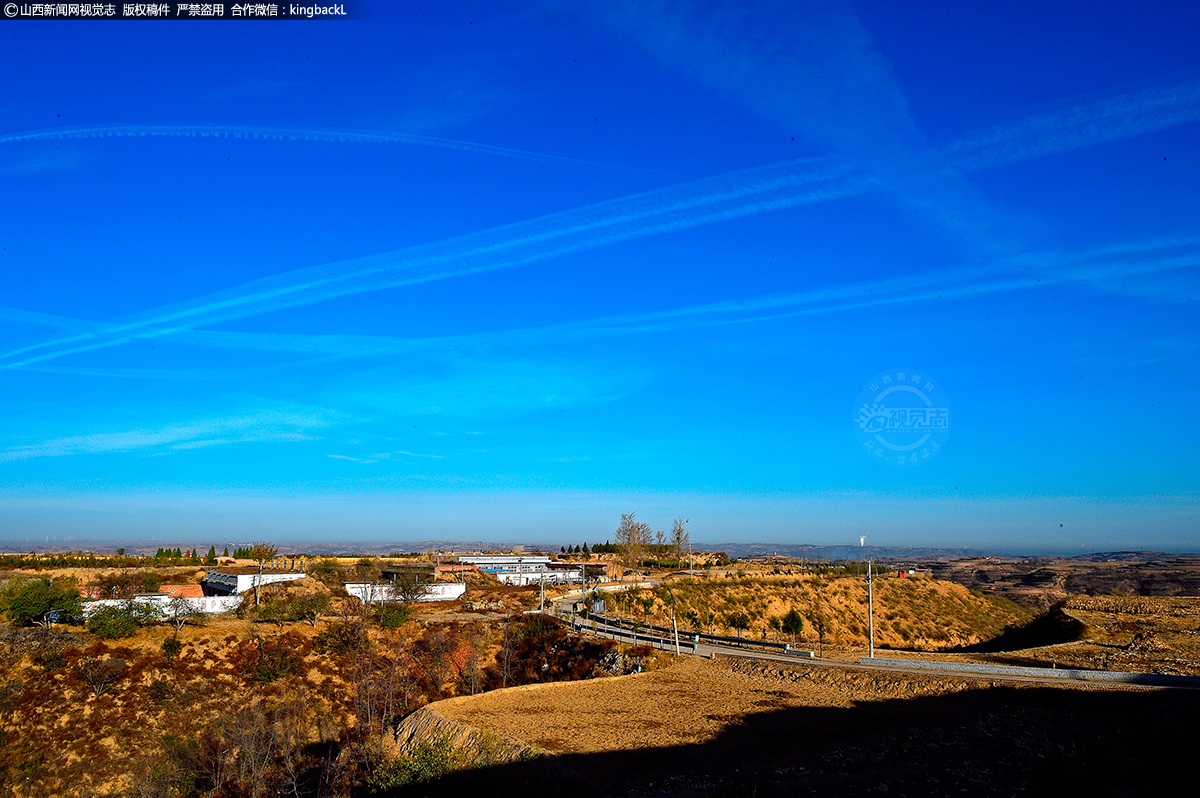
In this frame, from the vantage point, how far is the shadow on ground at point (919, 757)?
61.5ft

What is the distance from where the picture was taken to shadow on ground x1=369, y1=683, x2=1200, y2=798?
18734mm

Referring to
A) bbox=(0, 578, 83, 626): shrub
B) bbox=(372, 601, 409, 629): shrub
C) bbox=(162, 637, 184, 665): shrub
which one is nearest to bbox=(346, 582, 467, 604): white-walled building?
bbox=(372, 601, 409, 629): shrub

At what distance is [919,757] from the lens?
21375 mm

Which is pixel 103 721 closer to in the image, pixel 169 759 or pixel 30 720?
pixel 30 720

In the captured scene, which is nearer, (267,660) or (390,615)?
(267,660)

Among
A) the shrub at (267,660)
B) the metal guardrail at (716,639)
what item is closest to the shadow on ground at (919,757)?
the metal guardrail at (716,639)

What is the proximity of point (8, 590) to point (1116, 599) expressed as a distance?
88.1 m

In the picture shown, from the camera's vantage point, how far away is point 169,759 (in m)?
31.6

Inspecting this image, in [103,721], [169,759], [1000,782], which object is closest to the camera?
[1000,782]

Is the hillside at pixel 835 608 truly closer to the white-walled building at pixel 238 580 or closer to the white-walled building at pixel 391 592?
the white-walled building at pixel 391 592

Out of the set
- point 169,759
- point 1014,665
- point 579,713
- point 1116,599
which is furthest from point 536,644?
point 1116,599

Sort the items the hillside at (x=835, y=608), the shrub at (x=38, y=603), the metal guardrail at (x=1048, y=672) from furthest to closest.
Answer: the hillside at (x=835, y=608), the shrub at (x=38, y=603), the metal guardrail at (x=1048, y=672)

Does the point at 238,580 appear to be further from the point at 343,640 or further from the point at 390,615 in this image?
the point at 343,640

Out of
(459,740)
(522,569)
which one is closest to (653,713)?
(459,740)
